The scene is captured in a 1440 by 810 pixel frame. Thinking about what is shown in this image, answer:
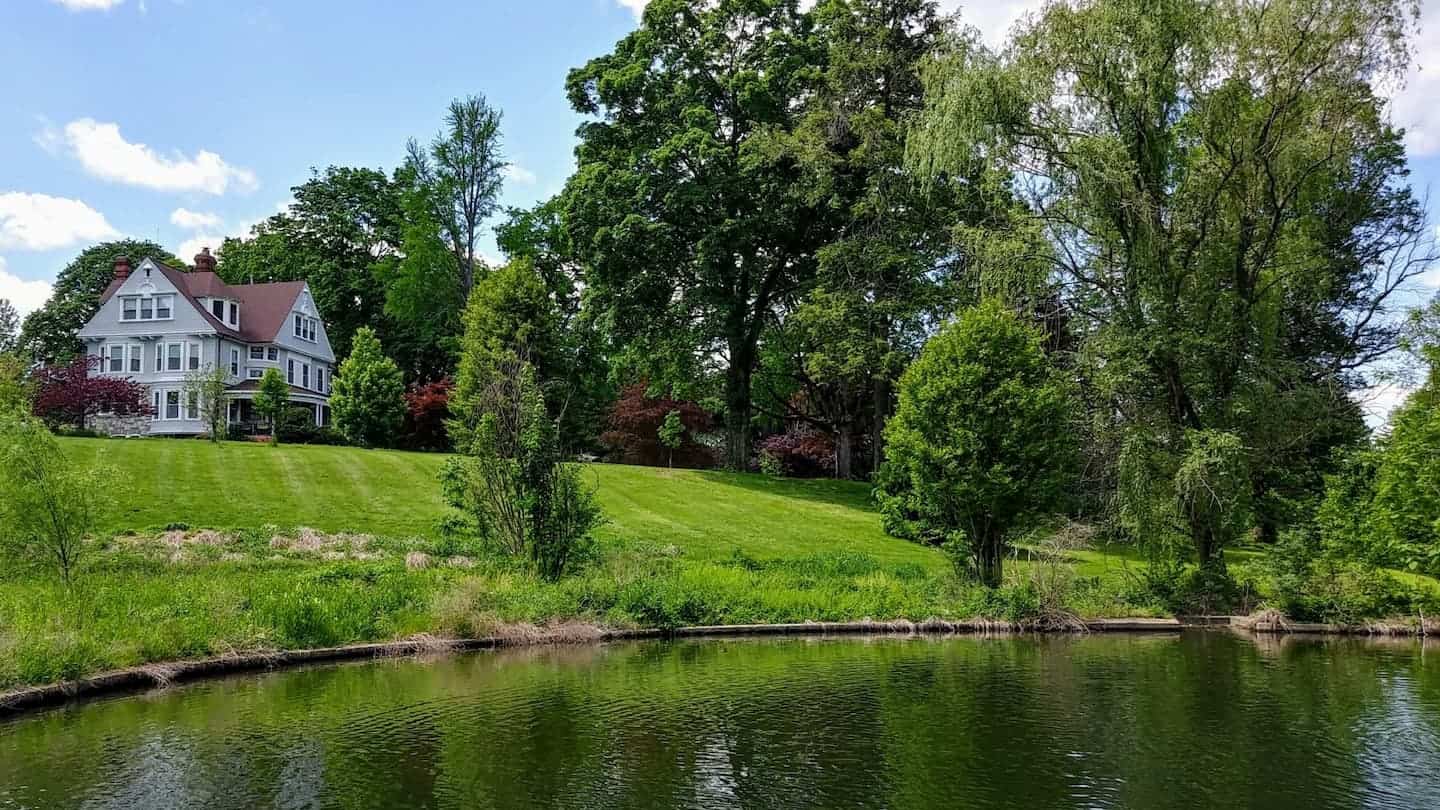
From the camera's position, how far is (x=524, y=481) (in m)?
17.0

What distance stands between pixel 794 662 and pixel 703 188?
856 inches

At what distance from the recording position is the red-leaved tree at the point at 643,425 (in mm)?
44781

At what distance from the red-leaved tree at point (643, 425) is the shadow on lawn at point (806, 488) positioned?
10728 mm

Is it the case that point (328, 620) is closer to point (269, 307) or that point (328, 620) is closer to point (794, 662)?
point (794, 662)

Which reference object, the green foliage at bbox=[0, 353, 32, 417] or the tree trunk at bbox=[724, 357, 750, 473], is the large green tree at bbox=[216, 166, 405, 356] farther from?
the tree trunk at bbox=[724, 357, 750, 473]

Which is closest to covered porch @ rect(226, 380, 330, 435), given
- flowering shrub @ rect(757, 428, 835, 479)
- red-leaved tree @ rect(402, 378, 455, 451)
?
red-leaved tree @ rect(402, 378, 455, 451)

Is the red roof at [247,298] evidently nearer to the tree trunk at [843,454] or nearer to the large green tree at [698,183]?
the large green tree at [698,183]

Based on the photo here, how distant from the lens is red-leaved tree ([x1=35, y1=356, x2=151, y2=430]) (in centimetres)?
3756

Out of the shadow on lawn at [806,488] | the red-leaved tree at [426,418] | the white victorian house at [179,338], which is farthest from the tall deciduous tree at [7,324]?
the shadow on lawn at [806,488]

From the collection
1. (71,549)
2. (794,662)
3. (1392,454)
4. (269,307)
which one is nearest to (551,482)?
(794,662)

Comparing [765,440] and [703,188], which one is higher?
[703,188]

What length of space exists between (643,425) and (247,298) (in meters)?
24.9

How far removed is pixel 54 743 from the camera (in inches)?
344

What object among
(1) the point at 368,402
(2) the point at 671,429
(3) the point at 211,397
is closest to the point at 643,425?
(2) the point at 671,429
